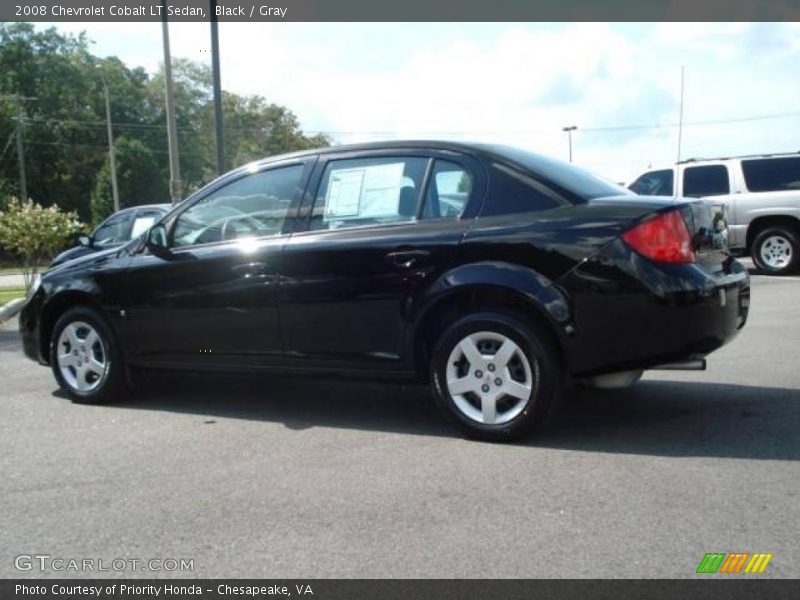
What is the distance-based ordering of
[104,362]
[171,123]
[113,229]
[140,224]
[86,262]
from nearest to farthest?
1. [104,362]
2. [86,262]
3. [140,224]
4. [113,229]
5. [171,123]

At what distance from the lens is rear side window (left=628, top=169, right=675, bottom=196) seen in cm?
1523

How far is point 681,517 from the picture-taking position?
11.6 feet

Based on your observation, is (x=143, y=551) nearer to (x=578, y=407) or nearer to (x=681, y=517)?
(x=681, y=517)

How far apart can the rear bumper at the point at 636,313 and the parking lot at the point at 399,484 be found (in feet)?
1.68

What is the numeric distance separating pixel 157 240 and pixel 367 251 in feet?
5.58

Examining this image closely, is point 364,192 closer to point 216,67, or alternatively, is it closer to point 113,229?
point 113,229

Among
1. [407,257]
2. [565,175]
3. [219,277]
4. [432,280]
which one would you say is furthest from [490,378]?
[219,277]

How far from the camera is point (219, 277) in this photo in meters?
5.42

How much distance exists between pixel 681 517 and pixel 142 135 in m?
68.1

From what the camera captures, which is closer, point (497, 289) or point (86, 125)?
point (497, 289)

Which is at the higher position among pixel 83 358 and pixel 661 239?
pixel 661 239

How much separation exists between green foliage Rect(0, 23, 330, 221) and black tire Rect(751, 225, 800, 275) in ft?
163

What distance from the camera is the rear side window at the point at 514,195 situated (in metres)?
4.69
